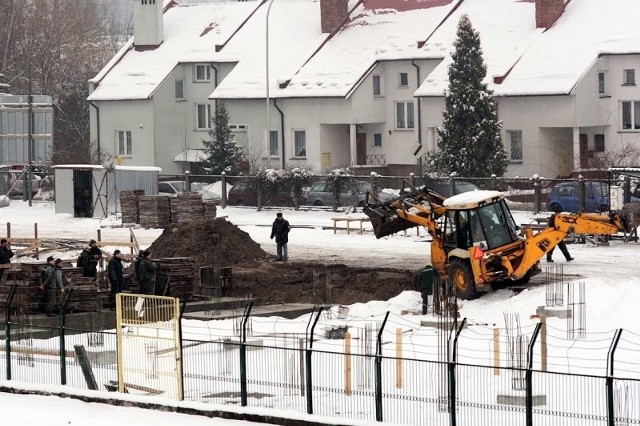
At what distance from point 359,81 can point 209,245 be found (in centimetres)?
2797

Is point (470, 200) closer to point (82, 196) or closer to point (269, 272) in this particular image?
point (269, 272)

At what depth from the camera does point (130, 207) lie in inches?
2221

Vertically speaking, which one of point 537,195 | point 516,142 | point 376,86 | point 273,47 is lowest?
point 537,195

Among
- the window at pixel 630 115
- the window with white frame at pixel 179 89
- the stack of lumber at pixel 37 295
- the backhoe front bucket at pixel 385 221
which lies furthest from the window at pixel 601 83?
the stack of lumber at pixel 37 295

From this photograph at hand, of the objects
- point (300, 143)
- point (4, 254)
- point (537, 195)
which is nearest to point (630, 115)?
point (537, 195)

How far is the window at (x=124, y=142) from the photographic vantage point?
78.9m

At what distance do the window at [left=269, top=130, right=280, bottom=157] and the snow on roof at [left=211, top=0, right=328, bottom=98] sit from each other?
2.01m

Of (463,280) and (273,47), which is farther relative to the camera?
(273,47)

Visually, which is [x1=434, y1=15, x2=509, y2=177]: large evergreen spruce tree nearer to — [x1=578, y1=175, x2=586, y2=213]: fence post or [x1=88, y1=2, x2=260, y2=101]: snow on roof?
[x1=578, y1=175, x2=586, y2=213]: fence post

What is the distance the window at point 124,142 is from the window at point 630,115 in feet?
85.9

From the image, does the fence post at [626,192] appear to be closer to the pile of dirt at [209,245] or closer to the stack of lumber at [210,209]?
the pile of dirt at [209,245]

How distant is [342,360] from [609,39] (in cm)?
4098

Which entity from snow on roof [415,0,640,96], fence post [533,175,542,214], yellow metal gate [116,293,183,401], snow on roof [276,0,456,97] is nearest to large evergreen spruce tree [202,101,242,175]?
snow on roof [276,0,456,97]

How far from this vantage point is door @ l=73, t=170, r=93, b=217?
60.3 m
